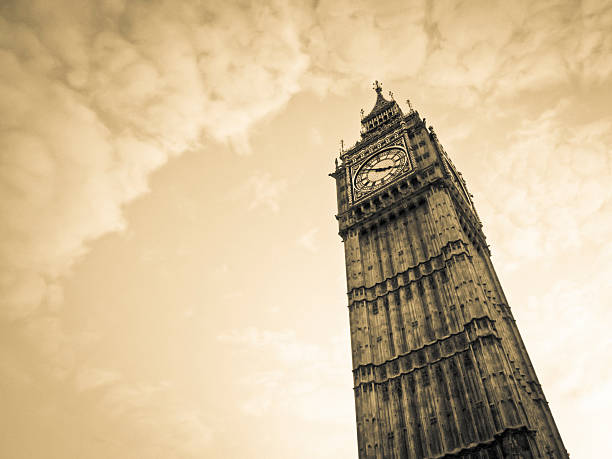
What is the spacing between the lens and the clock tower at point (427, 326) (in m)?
30.2

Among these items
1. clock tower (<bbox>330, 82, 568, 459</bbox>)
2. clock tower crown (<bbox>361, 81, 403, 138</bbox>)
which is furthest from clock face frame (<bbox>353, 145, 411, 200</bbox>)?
clock tower crown (<bbox>361, 81, 403, 138</bbox>)

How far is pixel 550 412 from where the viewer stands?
37375 millimetres

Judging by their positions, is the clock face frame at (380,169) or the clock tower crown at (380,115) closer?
the clock face frame at (380,169)

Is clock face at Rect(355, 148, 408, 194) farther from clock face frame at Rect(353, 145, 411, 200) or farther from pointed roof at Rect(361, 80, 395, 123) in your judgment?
pointed roof at Rect(361, 80, 395, 123)

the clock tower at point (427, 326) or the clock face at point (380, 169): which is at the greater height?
the clock face at point (380, 169)

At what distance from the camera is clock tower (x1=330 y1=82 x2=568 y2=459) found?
99.2 feet

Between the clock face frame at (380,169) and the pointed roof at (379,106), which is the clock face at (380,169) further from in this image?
the pointed roof at (379,106)

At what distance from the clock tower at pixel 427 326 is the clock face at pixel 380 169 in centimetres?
16

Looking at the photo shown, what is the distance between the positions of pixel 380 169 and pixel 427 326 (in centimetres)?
2311

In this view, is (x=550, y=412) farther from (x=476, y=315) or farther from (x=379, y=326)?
(x=379, y=326)

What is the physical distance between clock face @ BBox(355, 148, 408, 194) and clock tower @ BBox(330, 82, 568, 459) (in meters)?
0.16

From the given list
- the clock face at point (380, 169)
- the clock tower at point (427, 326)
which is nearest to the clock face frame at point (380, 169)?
the clock face at point (380, 169)

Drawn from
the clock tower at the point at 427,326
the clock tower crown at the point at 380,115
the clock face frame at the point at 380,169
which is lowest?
the clock tower at the point at 427,326

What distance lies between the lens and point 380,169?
55250mm
